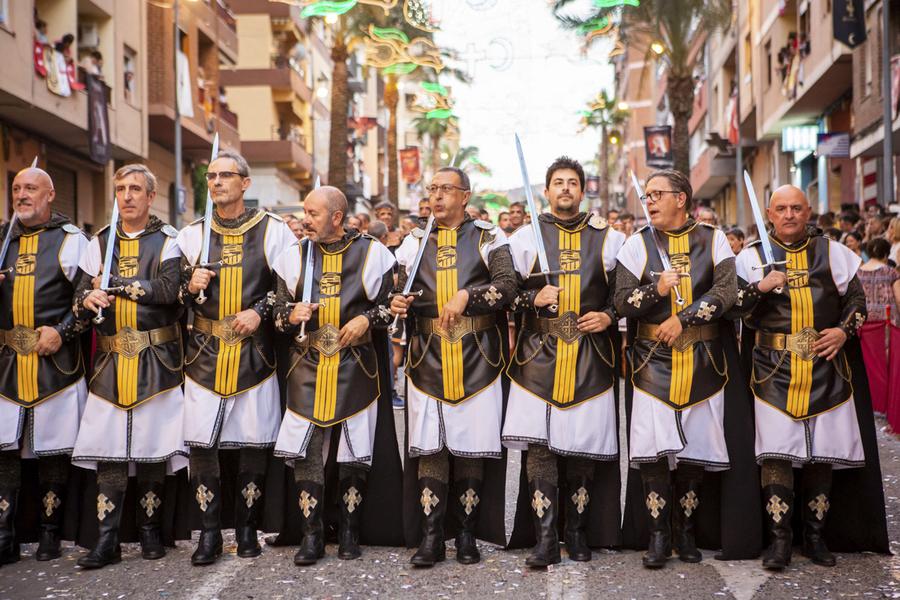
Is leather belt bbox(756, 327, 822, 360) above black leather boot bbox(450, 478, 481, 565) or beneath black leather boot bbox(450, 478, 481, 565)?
above

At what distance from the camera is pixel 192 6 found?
3297 cm

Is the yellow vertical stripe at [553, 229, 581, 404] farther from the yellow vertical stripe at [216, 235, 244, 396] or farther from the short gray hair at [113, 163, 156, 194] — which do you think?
the short gray hair at [113, 163, 156, 194]

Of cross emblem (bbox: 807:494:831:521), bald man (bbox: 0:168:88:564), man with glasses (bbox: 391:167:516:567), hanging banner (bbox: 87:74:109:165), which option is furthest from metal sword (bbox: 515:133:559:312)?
hanging banner (bbox: 87:74:109:165)

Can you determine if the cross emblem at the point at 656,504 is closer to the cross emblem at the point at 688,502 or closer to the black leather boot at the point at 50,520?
the cross emblem at the point at 688,502

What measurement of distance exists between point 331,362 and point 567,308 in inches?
53.6

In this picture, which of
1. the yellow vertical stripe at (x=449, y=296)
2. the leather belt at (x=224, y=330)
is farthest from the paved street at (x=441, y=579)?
the leather belt at (x=224, y=330)

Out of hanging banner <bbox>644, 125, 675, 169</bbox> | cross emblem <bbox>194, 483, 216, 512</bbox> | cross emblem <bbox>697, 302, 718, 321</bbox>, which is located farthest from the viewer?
hanging banner <bbox>644, 125, 675, 169</bbox>

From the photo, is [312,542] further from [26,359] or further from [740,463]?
[740,463]

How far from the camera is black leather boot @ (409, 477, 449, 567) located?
624cm

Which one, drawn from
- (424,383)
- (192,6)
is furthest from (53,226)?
(192,6)

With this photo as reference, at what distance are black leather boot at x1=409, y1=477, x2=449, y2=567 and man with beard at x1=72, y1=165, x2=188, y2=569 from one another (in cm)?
141

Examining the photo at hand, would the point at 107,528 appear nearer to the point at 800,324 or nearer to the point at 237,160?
the point at 237,160

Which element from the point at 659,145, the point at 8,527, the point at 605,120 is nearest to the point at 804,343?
the point at 8,527

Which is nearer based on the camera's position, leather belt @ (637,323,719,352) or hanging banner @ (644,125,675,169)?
leather belt @ (637,323,719,352)
